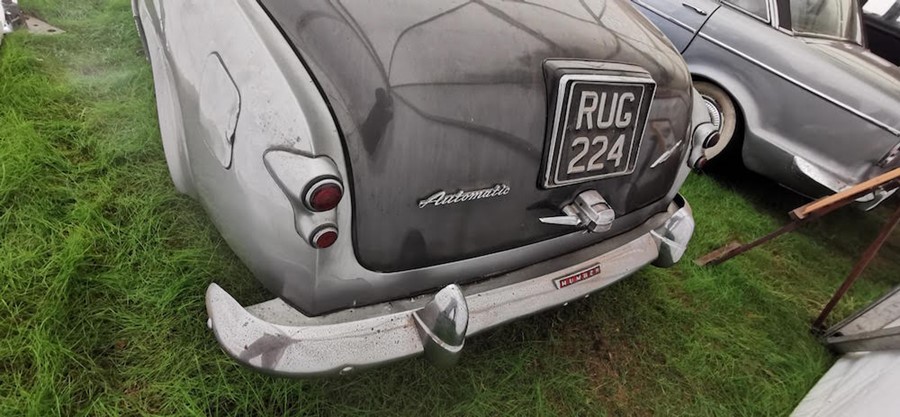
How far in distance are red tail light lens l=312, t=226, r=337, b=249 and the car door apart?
329 centimetres

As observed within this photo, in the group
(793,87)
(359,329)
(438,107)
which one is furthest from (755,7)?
(359,329)

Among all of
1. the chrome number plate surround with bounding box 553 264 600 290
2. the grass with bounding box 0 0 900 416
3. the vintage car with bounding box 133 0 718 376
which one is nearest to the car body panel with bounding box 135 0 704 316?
the vintage car with bounding box 133 0 718 376


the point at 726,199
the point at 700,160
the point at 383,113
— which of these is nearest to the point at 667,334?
the point at 700,160

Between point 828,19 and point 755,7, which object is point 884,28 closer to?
point 828,19

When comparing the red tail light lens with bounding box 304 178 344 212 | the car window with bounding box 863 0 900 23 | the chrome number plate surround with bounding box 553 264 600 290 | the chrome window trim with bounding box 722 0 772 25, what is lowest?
the chrome number plate surround with bounding box 553 264 600 290

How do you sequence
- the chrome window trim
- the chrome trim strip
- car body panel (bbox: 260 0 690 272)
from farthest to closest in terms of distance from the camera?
the chrome window trim → the chrome trim strip → car body panel (bbox: 260 0 690 272)

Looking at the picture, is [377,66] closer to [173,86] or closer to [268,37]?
[268,37]

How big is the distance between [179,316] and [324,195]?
3.44ft

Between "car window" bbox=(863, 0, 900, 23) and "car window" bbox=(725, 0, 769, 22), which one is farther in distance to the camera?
"car window" bbox=(863, 0, 900, 23)

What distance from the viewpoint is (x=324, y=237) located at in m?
1.33

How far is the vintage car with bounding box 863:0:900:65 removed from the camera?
16.9ft

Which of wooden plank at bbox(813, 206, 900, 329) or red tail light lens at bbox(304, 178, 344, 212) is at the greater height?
red tail light lens at bbox(304, 178, 344, 212)

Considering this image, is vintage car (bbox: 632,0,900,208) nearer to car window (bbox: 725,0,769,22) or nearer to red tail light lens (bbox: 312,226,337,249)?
car window (bbox: 725,0,769,22)

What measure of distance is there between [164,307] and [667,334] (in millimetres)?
2190
